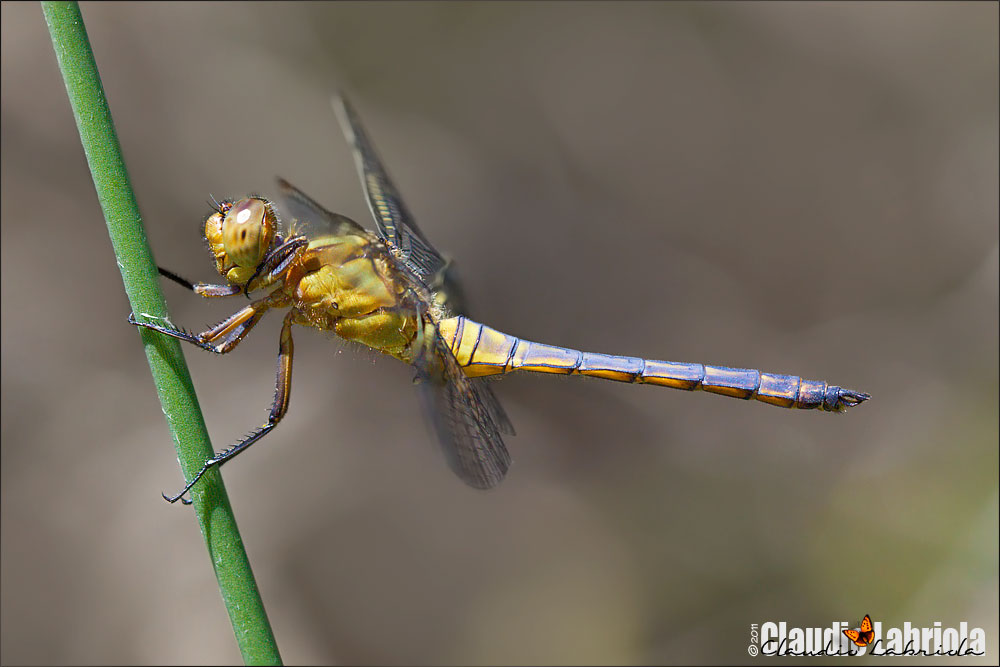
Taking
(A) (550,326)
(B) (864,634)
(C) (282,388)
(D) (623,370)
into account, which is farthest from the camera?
(A) (550,326)

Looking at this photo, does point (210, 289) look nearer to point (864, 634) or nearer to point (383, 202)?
point (383, 202)

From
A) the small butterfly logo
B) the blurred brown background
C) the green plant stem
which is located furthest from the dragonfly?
the small butterfly logo

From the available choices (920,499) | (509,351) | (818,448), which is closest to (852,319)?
(818,448)

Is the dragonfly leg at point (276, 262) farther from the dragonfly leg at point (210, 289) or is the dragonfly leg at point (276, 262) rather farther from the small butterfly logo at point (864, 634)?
the small butterfly logo at point (864, 634)

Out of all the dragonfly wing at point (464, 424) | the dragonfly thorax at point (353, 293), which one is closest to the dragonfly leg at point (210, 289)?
the dragonfly thorax at point (353, 293)

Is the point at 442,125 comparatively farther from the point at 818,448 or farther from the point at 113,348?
the point at 818,448

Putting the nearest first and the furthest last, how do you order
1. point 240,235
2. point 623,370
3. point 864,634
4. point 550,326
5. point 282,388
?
point 240,235 → point 282,388 → point 623,370 → point 864,634 → point 550,326

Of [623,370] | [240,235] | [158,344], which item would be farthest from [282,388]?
[623,370]
